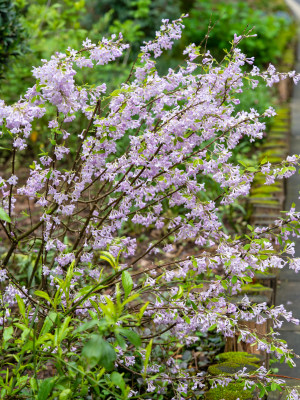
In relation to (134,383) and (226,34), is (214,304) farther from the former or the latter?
(226,34)

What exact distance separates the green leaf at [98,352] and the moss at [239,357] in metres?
1.34

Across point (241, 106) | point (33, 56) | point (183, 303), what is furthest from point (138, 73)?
point (33, 56)

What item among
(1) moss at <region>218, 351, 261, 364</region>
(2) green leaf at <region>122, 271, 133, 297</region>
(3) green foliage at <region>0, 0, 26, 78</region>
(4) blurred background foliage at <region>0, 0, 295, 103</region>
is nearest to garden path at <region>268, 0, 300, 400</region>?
(1) moss at <region>218, 351, 261, 364</region>

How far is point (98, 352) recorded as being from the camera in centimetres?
159

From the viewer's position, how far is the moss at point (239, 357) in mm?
2811

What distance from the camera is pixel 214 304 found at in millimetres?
2531

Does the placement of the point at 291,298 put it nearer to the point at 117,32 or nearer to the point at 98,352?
the point at 98,352

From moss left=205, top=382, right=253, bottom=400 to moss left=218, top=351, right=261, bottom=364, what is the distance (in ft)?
0.58

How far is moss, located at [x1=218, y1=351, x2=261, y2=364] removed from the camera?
281cm

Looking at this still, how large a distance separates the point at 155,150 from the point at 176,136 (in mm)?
112

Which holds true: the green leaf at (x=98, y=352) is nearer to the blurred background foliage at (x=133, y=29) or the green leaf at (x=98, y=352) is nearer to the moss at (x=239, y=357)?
the moss at (x=239, y=357)

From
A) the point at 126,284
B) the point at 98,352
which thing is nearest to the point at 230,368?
the point at 126,284

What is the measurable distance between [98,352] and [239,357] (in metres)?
1.45

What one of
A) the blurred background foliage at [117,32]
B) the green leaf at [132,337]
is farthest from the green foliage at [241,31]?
the green leaf at [132,337]
